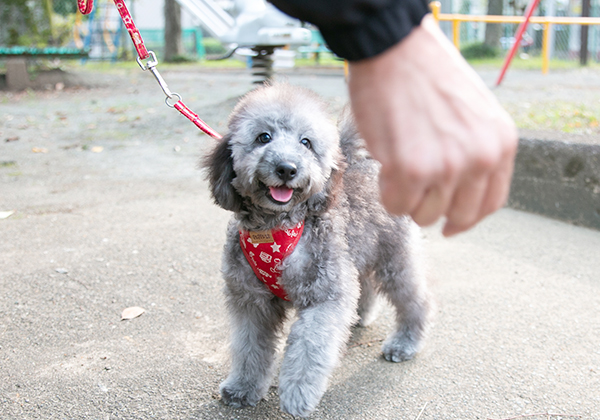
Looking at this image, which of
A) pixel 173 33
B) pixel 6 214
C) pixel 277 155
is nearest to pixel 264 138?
pixel 277 155

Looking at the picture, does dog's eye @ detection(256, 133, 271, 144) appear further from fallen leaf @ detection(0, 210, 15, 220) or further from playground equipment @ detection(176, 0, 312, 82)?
playground equipment @ detection(176, 0, 312, 82)

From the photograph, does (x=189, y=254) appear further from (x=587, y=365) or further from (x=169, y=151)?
(x=169, y=151)

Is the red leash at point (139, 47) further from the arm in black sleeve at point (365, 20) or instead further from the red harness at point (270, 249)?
the arm in black sleeve at point (365, 20)

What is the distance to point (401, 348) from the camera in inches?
121

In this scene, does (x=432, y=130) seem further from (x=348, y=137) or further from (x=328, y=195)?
(x=348, y=137)

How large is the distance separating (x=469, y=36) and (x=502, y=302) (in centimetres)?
2543

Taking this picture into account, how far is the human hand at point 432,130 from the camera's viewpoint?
786mm

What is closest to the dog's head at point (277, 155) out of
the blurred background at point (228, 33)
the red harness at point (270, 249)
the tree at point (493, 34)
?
the red harness at point (270, 249)

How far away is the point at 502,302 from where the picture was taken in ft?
12.1

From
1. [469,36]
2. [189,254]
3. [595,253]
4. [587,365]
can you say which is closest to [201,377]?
[189,254]

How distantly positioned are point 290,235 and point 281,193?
0.83 feet

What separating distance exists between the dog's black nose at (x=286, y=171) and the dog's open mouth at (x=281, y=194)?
0.06 m

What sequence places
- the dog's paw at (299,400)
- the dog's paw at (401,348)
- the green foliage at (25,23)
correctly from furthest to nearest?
the green foliage at (25,23), the dog's paw at (401,348), the dog's paw at (299,400)

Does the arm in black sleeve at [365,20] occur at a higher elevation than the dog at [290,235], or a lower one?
higher
